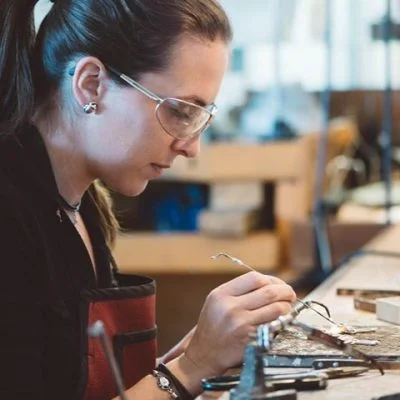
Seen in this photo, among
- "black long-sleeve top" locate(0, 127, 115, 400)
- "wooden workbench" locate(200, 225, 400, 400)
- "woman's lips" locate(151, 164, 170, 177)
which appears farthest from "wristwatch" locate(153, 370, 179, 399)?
"woman's lips" locate(151, 164, 170, 177)

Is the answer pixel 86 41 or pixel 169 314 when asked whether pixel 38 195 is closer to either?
pixel 86 41

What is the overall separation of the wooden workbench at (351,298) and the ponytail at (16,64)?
56 cm

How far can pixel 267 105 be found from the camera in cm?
515

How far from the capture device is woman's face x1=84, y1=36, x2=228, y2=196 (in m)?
1.50

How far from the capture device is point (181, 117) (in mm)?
1522

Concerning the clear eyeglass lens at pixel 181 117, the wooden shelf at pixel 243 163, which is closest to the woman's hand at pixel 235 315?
the clear eyeglass lens at pixel 181 117

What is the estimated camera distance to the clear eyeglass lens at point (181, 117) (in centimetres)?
150

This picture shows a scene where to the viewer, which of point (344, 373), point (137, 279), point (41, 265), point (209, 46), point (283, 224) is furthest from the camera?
point (283, 224)

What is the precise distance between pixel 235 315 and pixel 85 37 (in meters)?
0.48

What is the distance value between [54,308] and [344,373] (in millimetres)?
427

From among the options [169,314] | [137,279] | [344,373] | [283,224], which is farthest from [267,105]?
[344,373]

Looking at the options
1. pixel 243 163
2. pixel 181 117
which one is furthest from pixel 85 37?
pixel 243 163

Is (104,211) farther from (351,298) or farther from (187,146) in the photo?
(351,298)

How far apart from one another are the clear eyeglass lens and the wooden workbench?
0.36 meters
